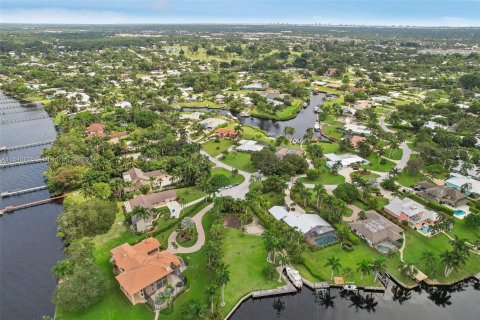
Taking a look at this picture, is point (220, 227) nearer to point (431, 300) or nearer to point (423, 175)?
point (431, 300)

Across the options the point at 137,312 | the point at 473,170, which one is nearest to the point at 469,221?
the point at 473,170

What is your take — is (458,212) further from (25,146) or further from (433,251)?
(25,146)

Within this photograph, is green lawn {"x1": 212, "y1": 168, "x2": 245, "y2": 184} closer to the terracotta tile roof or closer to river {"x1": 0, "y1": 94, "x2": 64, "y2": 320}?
the terracotta tile roof

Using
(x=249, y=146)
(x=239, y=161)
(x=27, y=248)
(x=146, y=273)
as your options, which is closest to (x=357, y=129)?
(x=249, y=146)

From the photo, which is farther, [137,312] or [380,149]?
[380,149]

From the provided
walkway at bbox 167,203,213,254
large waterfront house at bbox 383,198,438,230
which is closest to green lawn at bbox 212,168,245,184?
walkway at bbox 167,203,213,254
